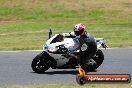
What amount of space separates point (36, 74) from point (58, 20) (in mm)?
19350

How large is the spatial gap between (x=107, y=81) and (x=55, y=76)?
463 centimetres

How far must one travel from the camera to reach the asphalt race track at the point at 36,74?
15.9 meters

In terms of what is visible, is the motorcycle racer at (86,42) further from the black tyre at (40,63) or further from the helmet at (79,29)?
the black tyre at (40,63)

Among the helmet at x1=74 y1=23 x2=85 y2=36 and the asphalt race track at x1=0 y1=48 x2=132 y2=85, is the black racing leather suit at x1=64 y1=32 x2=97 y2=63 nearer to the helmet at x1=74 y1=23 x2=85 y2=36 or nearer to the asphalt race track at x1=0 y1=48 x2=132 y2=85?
the helmet at x1=74 y1=23 x2=85 y2=36

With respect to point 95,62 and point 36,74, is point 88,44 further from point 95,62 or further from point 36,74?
point 36,74

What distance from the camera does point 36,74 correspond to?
55.7ft

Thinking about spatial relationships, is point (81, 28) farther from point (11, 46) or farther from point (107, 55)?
point (11, 46)

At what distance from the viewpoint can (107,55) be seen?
2111cm

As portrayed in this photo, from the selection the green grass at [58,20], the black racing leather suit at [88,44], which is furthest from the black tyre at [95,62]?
the green grass at [58,20]

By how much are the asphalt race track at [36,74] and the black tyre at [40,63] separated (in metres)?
0.17

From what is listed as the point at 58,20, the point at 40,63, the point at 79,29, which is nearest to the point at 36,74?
the point at 40,63

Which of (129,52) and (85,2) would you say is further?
(85,2)

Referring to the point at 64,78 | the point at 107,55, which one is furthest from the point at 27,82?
the point at 107,55

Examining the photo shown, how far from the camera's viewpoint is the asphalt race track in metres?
15.9
